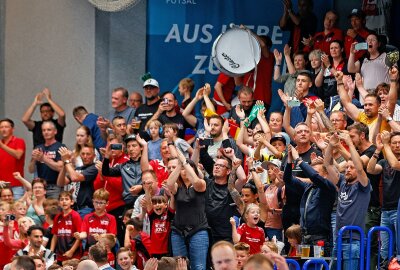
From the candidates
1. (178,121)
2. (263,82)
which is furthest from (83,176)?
(263,82)

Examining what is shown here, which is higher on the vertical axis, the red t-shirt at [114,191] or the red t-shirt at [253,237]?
the red t-shirt at [114,191]

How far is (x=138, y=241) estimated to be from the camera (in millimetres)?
18516

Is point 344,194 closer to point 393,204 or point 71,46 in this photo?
point 393,204

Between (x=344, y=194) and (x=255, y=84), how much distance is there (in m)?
6.03

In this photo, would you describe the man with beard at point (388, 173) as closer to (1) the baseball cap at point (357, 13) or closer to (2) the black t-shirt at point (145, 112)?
(1) the baseball cap at point (357, 13)

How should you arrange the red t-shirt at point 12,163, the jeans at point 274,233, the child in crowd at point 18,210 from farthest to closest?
the red t-shirt at point 12,163 → the child in crowd at point 18,210 → the jeans at point 274,233

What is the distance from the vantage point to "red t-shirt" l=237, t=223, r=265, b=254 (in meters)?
17.4

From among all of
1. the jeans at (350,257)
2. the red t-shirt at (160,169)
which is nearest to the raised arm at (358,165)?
the jeans at (350,257)

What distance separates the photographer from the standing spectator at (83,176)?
66.8ft

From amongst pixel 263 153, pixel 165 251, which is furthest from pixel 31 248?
pixel 263 153

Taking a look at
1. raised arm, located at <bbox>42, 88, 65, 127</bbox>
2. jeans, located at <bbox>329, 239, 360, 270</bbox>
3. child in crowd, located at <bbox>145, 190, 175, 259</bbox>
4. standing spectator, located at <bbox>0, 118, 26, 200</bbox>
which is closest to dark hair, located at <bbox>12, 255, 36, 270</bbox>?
child in crowd, located at <bbox>145, 190, 175, 259</bbox>

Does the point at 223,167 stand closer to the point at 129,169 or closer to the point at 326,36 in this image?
the point at 129,169

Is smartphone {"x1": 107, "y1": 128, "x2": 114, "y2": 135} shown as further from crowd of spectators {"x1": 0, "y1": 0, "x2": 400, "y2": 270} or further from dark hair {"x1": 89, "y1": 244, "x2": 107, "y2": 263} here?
dark hair {"x1": 89, "y1": 244, "x2": 107, "y2": 263}

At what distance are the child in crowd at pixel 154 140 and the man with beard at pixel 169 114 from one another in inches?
24.1
